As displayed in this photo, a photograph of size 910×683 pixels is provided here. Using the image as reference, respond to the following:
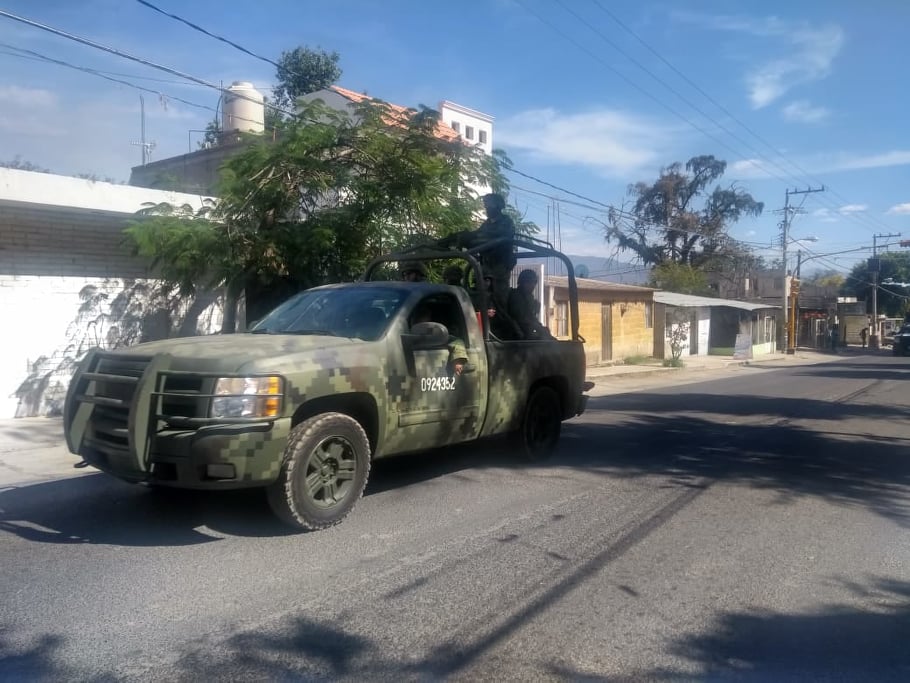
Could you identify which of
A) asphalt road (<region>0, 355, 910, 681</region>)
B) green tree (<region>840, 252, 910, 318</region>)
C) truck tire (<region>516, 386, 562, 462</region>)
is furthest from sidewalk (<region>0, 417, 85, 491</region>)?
green tree (<region>840, 252, 910, 318</region>)

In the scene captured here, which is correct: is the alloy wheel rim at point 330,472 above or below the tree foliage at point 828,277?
below

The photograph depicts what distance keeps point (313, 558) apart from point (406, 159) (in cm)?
741

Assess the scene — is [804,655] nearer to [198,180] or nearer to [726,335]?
[198,180]

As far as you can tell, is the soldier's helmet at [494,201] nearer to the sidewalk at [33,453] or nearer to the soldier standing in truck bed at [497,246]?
the soldier standing in truck bed at [497,246]

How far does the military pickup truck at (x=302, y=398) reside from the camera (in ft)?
17.2

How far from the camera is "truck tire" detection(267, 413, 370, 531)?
18.1 feet

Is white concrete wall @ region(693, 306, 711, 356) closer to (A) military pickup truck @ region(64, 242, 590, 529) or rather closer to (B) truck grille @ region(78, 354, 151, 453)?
(A) military pickup truck @ region(64, 242, 590, 529)

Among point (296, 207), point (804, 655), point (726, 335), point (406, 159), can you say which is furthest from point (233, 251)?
point (726, 335)

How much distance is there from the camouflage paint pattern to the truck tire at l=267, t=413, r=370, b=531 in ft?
0.43

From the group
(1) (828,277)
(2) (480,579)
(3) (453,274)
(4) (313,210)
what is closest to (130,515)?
→ (2) (480,579)

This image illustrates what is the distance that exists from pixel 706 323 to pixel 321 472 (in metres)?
35.9

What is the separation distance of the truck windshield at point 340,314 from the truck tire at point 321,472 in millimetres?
880

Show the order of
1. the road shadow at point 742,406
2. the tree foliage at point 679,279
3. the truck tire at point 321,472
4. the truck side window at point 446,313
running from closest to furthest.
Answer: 1. the truck tire at point 321,472
2. the truck side window at point 446,313
3. the road shadow at point 742,406
4. the tree foliage at point 679,279

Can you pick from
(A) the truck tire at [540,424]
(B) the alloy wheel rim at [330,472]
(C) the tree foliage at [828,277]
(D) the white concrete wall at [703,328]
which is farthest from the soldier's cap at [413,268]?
(C) the tree foliage at [828,277]
